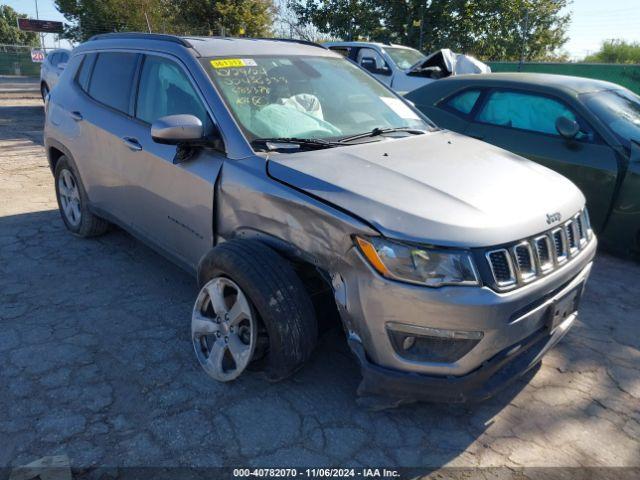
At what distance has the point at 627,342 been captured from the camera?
3.43m

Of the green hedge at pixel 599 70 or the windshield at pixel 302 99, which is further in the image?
the green hedge at pixel 599 70

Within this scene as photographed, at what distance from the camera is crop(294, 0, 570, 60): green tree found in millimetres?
21641

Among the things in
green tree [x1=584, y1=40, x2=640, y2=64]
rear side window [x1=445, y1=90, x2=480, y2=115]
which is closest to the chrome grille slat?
rear side window [x1=445, y1=90, x2=480, y2=115]

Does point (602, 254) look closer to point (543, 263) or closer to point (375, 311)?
point (543, 263)

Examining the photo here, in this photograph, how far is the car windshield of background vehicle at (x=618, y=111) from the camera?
461cm

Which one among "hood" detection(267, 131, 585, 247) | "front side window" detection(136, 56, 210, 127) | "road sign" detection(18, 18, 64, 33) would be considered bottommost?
"hood" detection(267, 131, 585, 247)

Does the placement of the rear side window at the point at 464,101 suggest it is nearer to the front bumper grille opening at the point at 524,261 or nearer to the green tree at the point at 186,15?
the front bumper grille opening at the point at 524,261

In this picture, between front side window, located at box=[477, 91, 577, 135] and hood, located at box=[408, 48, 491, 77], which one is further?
hood, located at box=[408, 48, 491, 77]

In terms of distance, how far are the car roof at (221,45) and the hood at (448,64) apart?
5918 millimetres

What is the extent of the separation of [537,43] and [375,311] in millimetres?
26578

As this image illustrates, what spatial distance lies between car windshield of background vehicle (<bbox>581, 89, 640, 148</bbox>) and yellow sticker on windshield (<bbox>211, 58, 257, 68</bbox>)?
10.8 feet

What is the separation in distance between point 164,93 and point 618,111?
13.5ft

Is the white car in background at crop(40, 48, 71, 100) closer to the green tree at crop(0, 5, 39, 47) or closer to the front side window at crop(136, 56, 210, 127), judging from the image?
the front side window at crop(136, 56, 210, 127)

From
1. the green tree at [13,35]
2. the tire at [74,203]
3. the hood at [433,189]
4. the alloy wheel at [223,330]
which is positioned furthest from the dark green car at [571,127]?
the green tree at [13,35]
